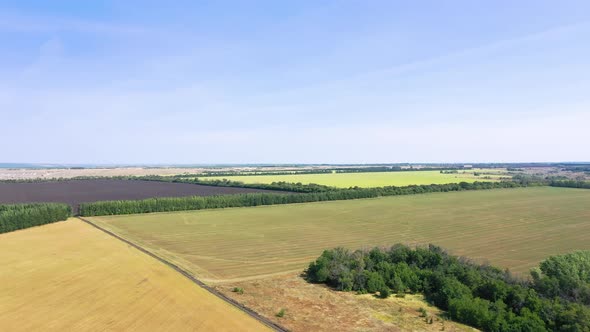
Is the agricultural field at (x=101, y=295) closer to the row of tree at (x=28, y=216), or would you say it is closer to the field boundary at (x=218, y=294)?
the field boundary at (x=218, y=294)

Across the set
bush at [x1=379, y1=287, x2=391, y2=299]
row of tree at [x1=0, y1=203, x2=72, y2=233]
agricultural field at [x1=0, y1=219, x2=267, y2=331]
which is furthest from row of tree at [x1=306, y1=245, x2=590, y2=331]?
row of tree at [x1=0, y1=203, x2=72, y2=233]

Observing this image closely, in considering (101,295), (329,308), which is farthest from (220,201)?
(329,308)

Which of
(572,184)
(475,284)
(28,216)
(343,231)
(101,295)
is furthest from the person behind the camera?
(572,184)

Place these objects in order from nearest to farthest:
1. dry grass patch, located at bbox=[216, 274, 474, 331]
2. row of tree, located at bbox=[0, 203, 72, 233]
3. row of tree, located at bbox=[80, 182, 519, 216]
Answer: dry grass patch, located at bbox=[216, 274, 474, 331]
row of tree, located at bbox=[0, 203, 72, 233]
row of tree, located at bbox=[80, 182, 519, 216]

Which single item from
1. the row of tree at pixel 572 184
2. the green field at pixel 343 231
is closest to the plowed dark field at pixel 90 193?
the green field at pixel 343 231

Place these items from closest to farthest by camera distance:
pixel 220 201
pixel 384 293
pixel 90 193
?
pixel 384 293, pixel 220 201, pixel 90 193

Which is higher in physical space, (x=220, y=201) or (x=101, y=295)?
(x=220, y=201)

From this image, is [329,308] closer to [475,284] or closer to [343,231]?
[475,284]

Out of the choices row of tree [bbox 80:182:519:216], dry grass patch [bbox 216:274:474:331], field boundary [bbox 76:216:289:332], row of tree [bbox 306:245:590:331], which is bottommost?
dry grass patch [bbox 216:274:474:331]

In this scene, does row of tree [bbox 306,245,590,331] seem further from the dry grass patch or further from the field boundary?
the field boundary
